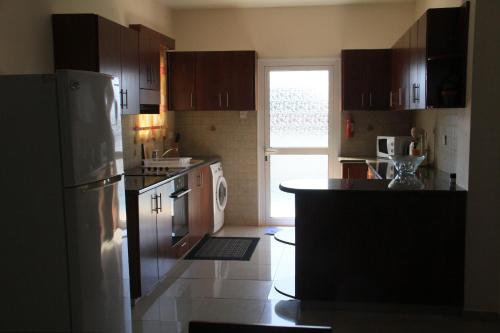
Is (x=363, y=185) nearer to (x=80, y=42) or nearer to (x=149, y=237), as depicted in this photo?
(x=149, y=237)

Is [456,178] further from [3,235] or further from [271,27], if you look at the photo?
[271,27]

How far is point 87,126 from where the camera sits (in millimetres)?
2854

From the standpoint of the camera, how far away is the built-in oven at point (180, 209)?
491 centimetres

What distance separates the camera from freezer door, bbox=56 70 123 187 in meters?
2.74

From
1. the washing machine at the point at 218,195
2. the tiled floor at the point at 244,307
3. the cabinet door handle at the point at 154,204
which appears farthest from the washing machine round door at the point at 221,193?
the cabinet door handle at the point at 154,204

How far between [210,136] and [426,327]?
3987 mm

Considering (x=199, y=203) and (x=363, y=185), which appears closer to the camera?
(x=363, y=185)

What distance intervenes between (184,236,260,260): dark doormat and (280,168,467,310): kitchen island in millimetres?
1663

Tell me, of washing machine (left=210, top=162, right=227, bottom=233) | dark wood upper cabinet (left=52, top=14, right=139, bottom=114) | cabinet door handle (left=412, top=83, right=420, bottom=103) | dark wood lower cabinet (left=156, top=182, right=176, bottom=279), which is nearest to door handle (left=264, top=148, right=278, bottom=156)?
washing machine (left=210, top=162, right=227, bottom=233)

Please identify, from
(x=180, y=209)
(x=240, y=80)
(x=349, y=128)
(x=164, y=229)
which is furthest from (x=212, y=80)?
(x=164, y=229)

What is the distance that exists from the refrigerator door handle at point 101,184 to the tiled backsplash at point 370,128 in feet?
13.2

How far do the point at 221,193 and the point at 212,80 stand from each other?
1.41 metres

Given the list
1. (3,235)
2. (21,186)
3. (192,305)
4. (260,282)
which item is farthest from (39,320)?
(260,282)

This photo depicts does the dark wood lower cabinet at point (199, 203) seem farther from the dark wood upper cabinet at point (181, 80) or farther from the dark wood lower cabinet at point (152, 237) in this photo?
the dark wood upper cabinet at point (181, 80)
